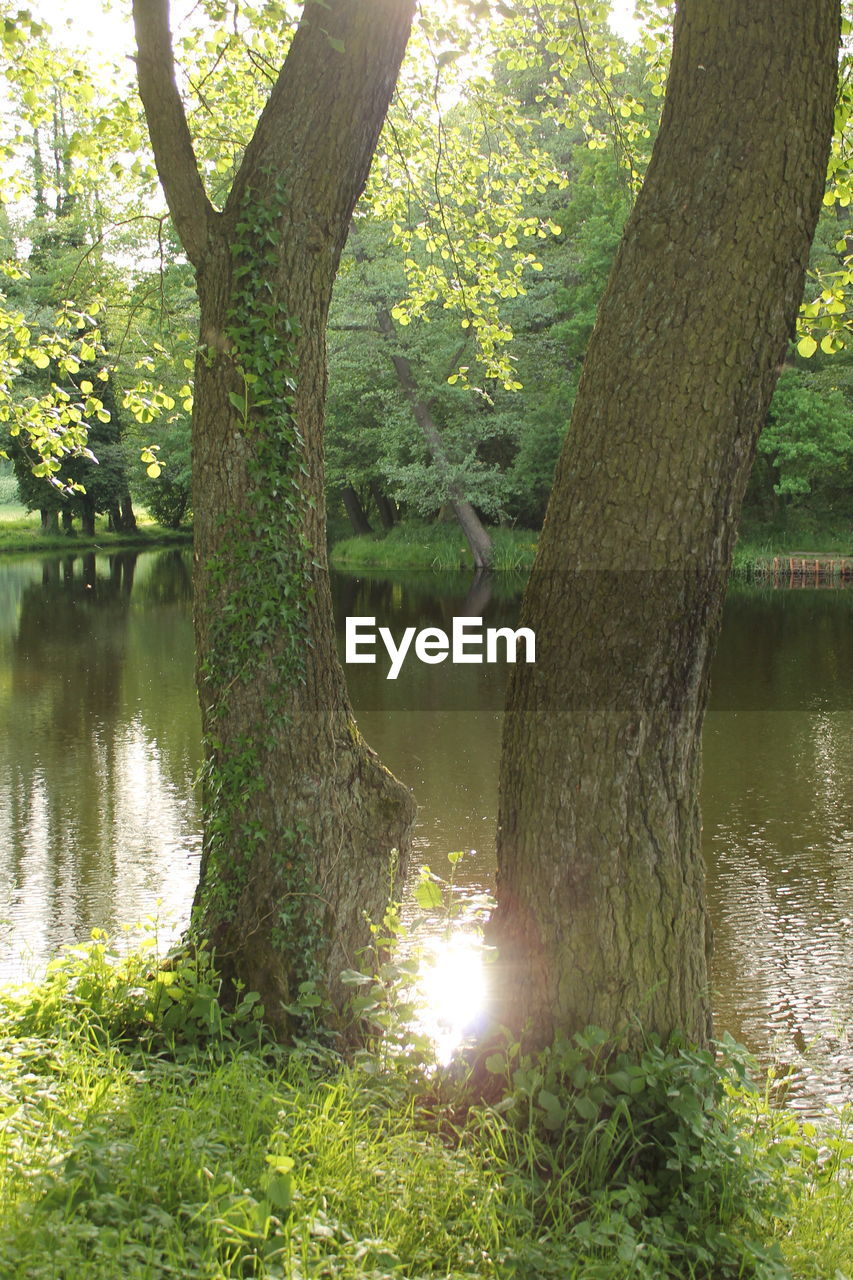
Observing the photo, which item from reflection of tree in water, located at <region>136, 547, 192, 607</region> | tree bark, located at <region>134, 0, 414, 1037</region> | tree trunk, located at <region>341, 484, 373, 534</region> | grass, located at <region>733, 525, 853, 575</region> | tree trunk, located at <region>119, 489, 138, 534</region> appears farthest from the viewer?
tree trunk, located at <region>119, 489, 138, 534</region>

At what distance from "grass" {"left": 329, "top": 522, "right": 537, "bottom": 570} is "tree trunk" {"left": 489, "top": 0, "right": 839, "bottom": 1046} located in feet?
89.6

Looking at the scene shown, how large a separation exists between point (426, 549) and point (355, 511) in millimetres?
5413

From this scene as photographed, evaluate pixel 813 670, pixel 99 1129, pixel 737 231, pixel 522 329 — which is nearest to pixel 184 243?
pixel 737 231

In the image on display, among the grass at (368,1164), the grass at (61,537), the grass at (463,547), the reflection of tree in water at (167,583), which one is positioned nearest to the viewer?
the grass at (368,1164)

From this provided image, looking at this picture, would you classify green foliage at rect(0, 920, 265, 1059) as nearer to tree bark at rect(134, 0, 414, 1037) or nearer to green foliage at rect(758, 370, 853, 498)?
tree bark at rect(134, 0, 414, 1037)

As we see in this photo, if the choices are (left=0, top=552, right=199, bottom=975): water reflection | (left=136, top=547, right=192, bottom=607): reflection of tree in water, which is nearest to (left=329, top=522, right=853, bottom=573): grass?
(left=136, top=547, right=192, bottom=607): reflection of tree in water

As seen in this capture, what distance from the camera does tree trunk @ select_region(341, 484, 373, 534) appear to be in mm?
37912

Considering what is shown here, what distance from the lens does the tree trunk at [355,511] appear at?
124 feet

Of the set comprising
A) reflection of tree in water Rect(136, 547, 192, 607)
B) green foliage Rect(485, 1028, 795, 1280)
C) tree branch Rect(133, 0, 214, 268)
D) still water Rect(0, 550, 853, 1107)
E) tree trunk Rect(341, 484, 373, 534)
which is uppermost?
tree branch Rect(133, 0, 214, 268)

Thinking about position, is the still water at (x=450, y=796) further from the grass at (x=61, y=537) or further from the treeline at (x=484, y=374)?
the grass at (x=61, y=537)

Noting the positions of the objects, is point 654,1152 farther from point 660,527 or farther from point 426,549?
point 426,549

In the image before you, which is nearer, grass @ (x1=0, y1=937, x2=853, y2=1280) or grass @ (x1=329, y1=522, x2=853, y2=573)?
grass @ (x1=0, y1=937, x2=853, y2=1280)

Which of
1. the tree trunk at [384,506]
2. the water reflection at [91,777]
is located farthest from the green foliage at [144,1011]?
the tree trunk at [384,506]

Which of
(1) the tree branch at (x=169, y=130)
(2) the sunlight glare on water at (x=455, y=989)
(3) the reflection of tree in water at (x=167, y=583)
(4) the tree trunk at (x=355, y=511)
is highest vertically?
(1) the tree branch at (x=169, y=130)
